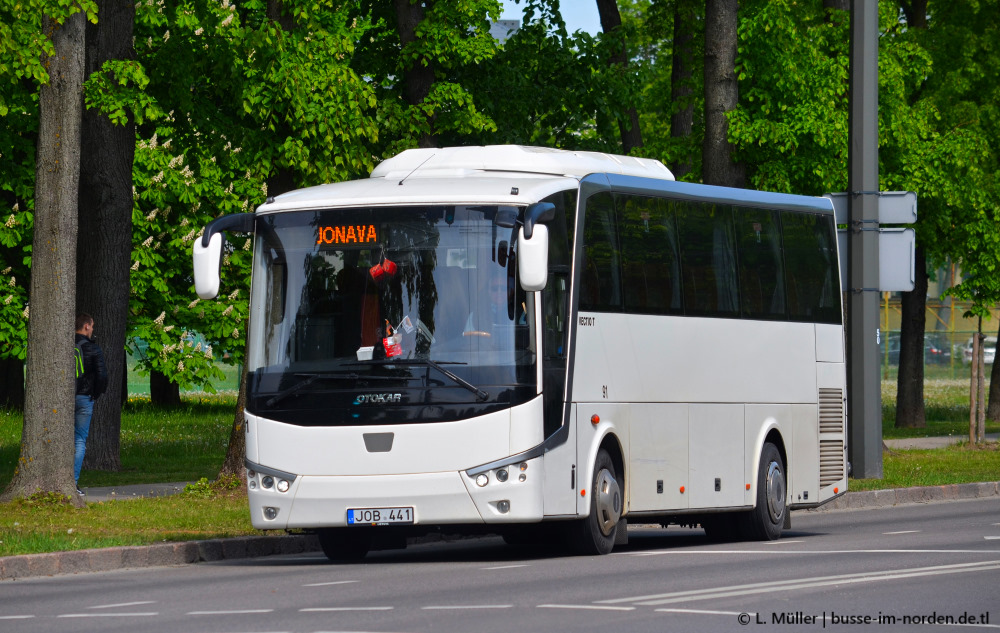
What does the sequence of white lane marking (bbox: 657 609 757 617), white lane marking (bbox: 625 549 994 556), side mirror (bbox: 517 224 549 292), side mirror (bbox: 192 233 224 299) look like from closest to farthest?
white lane marking (bbox: 657 609 757 617), side mirror (bbox: 517 224 549 292), side mirror (bbox: 192 233 224 299), white lane marking (bbox: 625 549 994 556)

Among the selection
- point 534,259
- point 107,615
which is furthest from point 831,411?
point 107,615

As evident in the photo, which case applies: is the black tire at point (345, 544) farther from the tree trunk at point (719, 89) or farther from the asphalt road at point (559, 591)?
the tree trunk at point (719, 89)

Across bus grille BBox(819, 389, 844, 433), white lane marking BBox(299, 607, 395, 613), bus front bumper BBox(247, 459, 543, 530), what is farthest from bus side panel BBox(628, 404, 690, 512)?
white lane marking BBox(299, 607, 395, 613)

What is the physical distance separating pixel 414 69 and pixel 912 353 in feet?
55.9

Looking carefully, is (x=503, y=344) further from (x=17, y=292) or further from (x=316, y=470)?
(x=17, y=292)

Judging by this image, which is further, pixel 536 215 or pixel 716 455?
pixel 716 455

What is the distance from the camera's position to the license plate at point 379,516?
14.3 meters

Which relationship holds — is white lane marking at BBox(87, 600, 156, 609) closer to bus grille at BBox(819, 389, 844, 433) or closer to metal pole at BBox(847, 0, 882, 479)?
bus grille at BBox(819, 389, 844, 433)

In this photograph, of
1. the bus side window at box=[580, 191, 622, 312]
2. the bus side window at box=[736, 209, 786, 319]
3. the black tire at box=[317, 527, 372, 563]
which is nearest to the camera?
the bus side window at box=[580, 191, 622, 312]

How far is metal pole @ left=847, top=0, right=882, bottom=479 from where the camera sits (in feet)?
78.8

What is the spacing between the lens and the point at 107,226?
2556 centimetres

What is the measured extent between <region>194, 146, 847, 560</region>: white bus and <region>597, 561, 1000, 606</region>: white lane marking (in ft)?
8.57

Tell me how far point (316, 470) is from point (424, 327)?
145cm

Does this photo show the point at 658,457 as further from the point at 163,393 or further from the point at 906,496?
the point at 163,393
